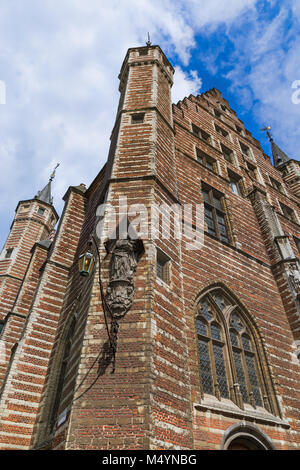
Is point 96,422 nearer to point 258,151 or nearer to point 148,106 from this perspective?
point 148,106

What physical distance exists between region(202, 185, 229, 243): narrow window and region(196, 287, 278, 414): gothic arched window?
3.01m

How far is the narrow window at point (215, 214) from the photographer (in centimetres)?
1210

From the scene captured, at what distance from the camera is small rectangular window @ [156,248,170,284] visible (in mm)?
7766

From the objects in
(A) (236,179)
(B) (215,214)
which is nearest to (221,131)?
(A) (236,179)

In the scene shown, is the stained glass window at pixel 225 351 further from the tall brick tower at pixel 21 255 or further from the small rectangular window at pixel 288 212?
the small rectangular window at pixel 288 212

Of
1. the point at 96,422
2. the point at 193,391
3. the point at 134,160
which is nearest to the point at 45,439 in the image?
the point at 96,422

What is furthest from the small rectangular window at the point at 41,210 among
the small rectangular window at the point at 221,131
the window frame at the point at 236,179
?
the window frame at the point at 236,179

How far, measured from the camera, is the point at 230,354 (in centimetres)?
860

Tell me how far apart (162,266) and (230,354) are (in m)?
3.05

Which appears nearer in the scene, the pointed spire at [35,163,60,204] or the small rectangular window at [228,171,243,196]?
the small rectangular window at [228,171,243,196]

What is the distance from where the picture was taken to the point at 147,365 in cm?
567

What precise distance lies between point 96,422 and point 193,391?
2.50 metres

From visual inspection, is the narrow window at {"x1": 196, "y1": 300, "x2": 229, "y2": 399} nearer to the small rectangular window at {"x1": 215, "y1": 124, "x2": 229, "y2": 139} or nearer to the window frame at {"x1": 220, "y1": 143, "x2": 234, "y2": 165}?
the window frame at {"x1": 220, "y1": 143, "x2": 234, "y2": 165}

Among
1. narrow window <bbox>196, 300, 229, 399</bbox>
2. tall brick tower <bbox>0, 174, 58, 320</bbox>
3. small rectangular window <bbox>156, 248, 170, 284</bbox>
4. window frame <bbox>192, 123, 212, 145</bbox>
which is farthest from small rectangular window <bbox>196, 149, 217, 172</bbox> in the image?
tall brick tower <bbox>0, 174, 58, 320</bbox>
